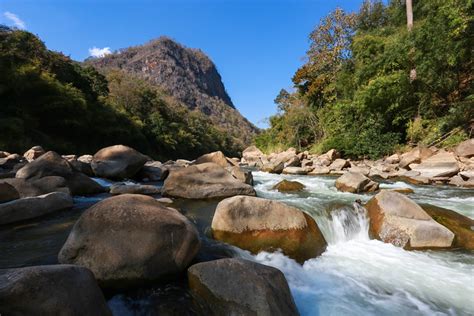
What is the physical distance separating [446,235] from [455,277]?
1.24 meters

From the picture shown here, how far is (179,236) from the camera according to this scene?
3570 millimetres

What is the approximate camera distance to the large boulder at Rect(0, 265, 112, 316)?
7.22ft

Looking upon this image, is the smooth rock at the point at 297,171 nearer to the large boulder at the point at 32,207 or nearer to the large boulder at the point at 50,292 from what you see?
the large boulder at the point at 32,207

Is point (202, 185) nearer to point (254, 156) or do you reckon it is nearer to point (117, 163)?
point (117, 163)

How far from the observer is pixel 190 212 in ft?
21.8

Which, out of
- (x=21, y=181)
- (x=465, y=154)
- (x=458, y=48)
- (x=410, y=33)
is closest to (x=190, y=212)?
(x=21, y=181)

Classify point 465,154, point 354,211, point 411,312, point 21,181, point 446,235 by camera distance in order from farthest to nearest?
point 465,154 < point 21,181 < point 354,211 < point 446,235 < point 411,312

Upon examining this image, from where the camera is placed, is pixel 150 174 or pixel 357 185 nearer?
pixel 357 185

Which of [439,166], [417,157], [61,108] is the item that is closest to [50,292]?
[439,166]

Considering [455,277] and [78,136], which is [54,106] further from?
[455,277]

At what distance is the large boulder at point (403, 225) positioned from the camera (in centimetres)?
514

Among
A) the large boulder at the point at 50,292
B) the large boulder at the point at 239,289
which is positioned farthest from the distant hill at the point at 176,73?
the large boulder at the point at 50,292

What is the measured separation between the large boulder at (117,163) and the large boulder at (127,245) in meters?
8.07

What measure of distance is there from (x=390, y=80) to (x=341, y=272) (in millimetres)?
15191
